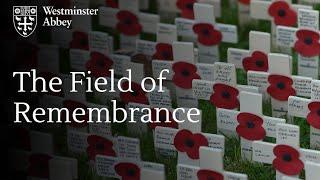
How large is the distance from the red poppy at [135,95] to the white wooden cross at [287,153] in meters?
0.93

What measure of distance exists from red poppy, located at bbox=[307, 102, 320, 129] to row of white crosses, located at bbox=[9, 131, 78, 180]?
4.62 feet

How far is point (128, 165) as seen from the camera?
6117mm

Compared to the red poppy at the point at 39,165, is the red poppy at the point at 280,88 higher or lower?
higher

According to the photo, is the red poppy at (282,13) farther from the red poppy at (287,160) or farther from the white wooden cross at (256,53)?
the red poppy at (287,160)

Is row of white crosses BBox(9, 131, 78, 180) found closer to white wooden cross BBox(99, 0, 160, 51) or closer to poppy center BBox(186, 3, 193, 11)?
white wooden cross BBox(99, 0, 160, 51)

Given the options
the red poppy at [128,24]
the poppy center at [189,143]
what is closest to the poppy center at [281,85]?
the poppy center at [189,143]

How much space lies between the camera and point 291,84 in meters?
6.57

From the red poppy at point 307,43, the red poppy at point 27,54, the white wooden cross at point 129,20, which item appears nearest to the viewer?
the red poppy at point 307,43

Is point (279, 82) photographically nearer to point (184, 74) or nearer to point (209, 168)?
point (184, 74)

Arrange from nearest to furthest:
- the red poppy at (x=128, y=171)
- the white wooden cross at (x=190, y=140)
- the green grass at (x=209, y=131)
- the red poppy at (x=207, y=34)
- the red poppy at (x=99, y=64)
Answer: the red poppy at (x=128, y=171) → the white wooden cross at (x=190, y=140) → the green grass at (x=209, y=131) → the red poppy at (x=99, y=64) → the red poppy at (x=207, y=34)

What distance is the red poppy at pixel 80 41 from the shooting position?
7434mm

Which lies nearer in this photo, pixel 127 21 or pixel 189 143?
pixel 189 143

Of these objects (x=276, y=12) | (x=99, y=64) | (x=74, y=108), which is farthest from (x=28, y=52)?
(x=276, y=12)

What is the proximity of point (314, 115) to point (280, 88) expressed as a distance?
1.36 feet
